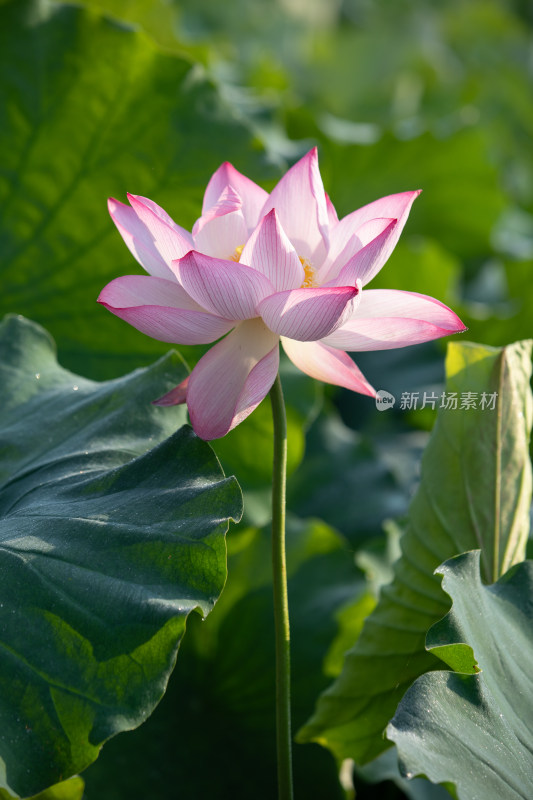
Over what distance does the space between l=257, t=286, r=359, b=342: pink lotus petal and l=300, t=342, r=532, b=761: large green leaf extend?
10.9 inches

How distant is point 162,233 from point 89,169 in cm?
53

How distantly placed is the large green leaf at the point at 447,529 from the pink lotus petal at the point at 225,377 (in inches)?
10.5

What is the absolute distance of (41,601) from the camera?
0.64 m

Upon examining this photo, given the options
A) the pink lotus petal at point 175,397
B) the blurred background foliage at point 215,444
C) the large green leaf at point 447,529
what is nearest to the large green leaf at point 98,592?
the pink lotus petal at point 175,397

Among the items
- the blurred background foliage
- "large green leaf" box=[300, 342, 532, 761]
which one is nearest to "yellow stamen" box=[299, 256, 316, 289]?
"large green leaf" box=[300, 342, 532, 761]

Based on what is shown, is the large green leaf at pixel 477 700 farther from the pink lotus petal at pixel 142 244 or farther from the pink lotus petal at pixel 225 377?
the pink lotus petal at pixel 142 244

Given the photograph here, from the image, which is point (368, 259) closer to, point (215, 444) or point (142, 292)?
point (142, 292)

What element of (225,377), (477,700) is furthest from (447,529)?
(225,377)

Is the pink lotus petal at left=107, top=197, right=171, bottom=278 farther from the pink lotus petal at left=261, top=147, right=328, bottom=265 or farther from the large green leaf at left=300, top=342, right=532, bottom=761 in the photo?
the large green leaf at left=300, top=342, right=532, bottom=761

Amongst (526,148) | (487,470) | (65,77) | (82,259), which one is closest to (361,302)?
(487,470)

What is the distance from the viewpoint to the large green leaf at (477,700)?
59 cm

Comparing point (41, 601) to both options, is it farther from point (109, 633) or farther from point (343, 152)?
point (343, 152)

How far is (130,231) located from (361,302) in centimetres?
19

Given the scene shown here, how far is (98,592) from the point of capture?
0.63m
